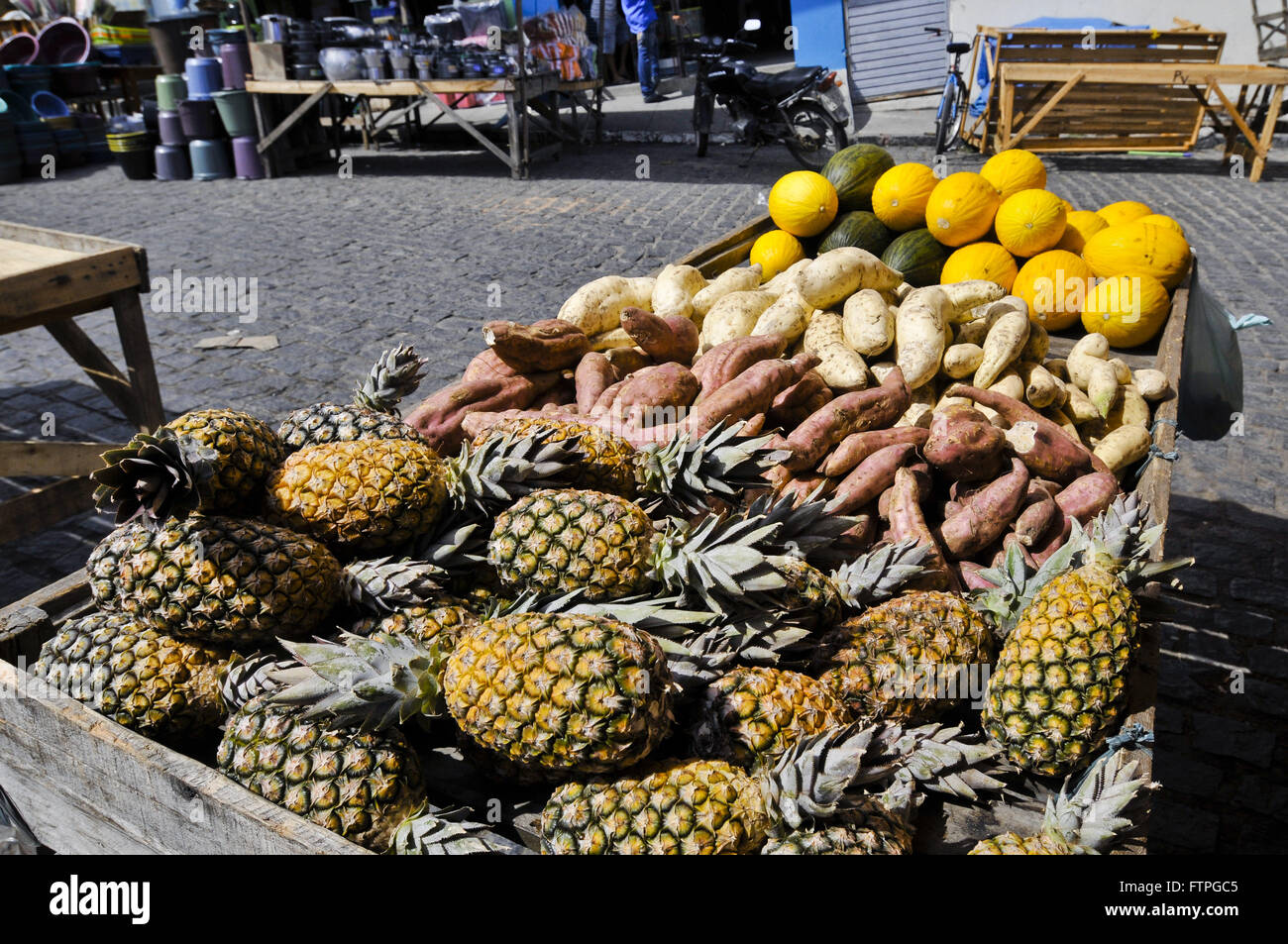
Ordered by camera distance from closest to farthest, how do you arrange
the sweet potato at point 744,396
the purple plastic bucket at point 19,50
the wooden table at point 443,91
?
the sweet potato at point 744,396 < the wooden table at point 443,91 < the purple plastic bucket at point 19,50

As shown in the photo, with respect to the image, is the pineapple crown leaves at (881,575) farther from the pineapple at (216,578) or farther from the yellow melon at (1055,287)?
the yellow melon at (1055,287)

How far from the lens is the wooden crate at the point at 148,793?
5.14 feet

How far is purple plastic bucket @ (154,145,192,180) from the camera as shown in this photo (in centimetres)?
1348

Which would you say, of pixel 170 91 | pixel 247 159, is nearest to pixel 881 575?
pixel 247 159

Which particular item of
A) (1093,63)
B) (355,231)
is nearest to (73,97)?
(355,231)

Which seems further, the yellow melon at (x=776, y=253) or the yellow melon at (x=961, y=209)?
the yellow melon at (x=776, y=253)

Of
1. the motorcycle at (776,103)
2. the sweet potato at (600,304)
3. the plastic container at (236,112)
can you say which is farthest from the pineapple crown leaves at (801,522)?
the plastic container at (236,112)

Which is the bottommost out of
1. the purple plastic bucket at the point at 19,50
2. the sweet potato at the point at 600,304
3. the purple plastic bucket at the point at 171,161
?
the sweet potato at the point at 600,304

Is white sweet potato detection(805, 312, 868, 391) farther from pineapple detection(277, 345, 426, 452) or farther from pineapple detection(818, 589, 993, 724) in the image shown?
pineapple detection(277, 345, 426, 452)

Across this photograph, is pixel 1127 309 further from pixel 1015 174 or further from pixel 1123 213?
pixel 1015 174

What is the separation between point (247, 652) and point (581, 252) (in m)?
8.02

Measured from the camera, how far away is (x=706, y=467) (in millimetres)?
2273

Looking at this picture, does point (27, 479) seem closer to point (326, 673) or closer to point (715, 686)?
point (326, 673)

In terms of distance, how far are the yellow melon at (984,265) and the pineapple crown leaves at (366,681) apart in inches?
130
